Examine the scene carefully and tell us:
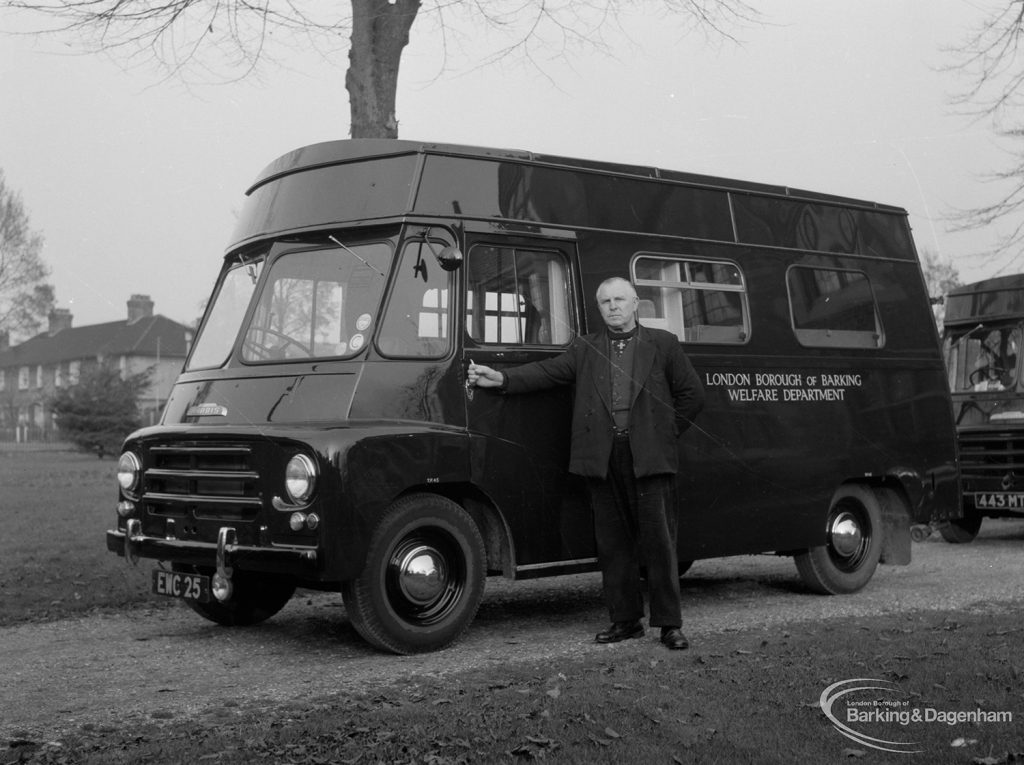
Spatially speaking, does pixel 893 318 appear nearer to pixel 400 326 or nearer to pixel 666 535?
pixel 666 535

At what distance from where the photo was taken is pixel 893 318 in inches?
423

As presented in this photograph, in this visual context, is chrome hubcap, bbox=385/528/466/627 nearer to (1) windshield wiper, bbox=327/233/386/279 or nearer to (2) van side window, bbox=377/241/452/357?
(2) van side window, bbox=377/241/452/357

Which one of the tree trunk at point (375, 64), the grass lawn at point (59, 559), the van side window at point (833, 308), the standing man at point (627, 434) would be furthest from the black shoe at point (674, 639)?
the tree trunk at point (375, 64)

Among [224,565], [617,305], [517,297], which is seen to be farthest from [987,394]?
[224,565]

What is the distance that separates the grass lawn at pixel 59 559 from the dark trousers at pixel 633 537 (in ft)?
12.5

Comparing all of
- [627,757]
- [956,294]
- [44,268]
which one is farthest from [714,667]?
[44,268]

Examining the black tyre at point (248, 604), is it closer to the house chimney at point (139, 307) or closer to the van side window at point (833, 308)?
the van side window at point (833, 308)

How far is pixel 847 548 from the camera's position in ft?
33.8

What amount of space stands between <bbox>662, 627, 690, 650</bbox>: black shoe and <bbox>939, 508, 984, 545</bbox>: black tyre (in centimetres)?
806

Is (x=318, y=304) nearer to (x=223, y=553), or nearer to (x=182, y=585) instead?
(x=223, y=553)

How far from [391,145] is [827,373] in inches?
157

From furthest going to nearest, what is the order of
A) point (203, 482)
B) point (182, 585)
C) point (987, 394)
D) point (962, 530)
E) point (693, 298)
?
point (962, 530), point (987, 394), point (693, 298), point (182, 585), point (203, 482)

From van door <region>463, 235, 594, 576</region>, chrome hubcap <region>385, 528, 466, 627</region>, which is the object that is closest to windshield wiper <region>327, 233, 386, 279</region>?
van door <region>463, 235, 594, 576</region>

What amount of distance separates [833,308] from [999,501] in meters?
4.75
